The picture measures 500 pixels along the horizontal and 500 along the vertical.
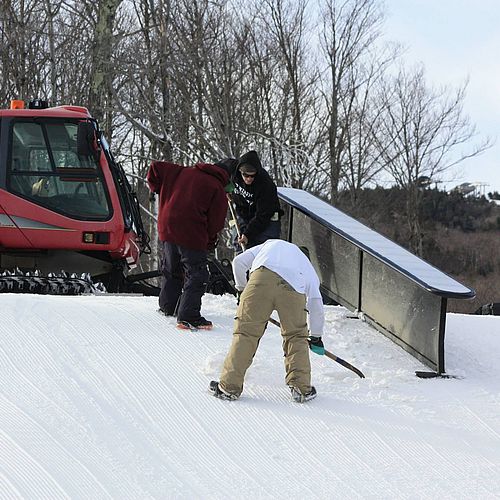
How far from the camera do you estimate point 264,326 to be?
19.0 ft

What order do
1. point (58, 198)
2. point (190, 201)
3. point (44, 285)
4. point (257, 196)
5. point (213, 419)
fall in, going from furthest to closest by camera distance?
point (58, 198) → point (44, 285) → point (257, 196) → point (190, 201) → point (213, 419)

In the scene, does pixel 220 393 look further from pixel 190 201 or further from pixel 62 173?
pixel 62 173

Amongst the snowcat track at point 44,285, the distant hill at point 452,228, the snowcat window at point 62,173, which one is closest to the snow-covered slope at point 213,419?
the snowcat track at point 44,285

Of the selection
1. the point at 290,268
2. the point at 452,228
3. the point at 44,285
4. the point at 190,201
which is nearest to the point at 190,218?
the point at 190,201

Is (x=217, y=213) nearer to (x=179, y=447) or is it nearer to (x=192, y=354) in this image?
(x=192, y=354)

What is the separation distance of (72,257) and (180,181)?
3913 millimetres

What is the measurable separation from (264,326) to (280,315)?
0.44ft

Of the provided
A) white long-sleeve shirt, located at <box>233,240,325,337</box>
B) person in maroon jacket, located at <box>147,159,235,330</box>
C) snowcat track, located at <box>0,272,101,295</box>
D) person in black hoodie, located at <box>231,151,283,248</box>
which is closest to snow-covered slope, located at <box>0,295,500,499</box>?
person in maroon jacket, located at <box>147,159,235,330</box>

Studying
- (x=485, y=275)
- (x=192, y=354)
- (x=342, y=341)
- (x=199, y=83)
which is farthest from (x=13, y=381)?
(x=485, y=275)

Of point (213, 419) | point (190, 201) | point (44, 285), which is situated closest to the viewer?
point (213, 419)

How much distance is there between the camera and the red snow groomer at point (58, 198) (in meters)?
10.4

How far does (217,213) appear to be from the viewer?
7328mm

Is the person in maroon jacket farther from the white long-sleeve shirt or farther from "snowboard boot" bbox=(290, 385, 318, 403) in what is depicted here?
"snowboard boot" bbox=(290, 385, 318, 403)

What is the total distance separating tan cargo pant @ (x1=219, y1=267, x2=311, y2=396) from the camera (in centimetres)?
571
